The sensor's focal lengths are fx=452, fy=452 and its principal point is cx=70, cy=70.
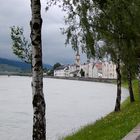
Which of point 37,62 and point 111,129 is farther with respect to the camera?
point 111,129

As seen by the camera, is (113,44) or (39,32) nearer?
(39,32)

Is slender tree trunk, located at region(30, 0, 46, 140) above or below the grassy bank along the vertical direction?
above

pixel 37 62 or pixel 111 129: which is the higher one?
pixel 37 62

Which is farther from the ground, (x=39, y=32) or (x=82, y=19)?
(x=82, y=19)

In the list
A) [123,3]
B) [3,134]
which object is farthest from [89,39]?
[123,3]

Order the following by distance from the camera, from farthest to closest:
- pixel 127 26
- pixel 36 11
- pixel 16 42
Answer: pixel 127 26 → pixel 16 42 → pixel 36 11

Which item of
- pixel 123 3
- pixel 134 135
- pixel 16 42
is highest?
pixel 123 3

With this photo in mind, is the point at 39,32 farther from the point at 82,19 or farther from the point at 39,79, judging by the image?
the point at 82,19

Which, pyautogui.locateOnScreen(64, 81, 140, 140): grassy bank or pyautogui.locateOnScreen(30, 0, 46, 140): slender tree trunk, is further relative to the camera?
pyautogui.locateOnScreen(64, 81, 140, 140): grassy bank

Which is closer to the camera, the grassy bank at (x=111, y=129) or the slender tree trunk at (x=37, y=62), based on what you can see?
the slender tree trunk at (x=37, y=62)

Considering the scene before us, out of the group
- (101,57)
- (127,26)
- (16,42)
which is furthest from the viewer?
(101,57)

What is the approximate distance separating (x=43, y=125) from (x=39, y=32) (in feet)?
9.69

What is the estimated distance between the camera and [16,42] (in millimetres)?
15234

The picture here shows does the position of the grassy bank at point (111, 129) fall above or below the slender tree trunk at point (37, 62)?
below
